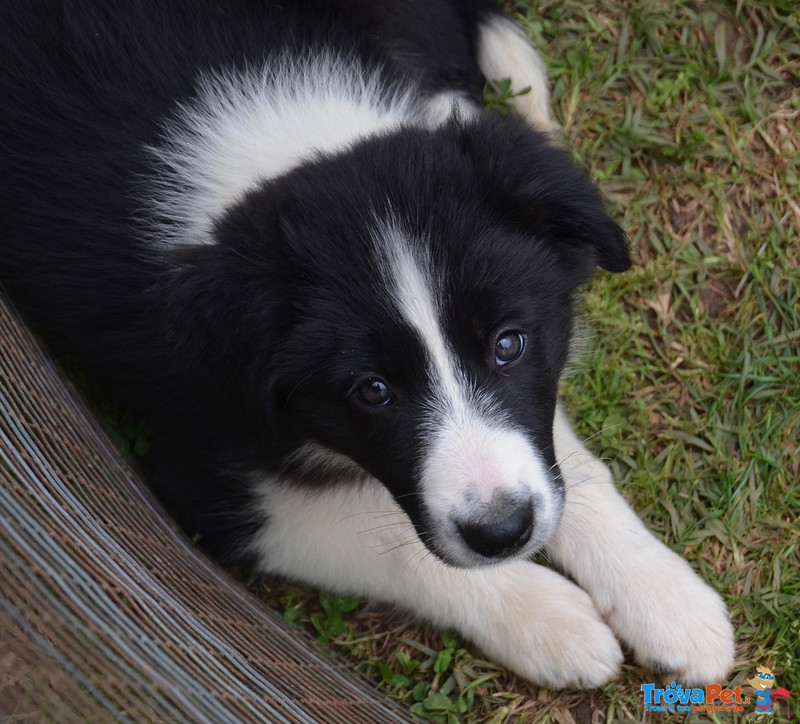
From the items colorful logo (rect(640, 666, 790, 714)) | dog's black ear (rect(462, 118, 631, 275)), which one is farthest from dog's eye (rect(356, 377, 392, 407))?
colorful logo (rect(640, 666, 790, 714))

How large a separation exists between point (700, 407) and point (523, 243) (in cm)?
144

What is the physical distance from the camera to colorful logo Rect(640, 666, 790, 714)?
289cm

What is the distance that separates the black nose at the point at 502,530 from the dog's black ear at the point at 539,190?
68 centimetres

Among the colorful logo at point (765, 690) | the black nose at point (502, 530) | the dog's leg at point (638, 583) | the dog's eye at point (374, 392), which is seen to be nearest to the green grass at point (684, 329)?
the colorful logo at point (765, 690)

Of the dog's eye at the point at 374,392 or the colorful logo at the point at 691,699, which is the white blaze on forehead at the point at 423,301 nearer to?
the dog's eye at the point at 374,392

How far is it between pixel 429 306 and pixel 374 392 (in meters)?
0.27

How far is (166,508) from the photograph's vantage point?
3.09 metres

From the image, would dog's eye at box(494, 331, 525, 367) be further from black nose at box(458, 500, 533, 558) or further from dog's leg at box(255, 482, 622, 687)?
dog's leg at box(255, 482, 622, 687)

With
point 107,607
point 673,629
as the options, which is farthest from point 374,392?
point 673,629

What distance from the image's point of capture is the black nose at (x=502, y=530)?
2.12 metres

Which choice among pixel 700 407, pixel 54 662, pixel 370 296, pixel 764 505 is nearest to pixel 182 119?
pixel 370 296

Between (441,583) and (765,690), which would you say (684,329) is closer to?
(765,690)

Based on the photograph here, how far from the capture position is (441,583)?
9.31 feet

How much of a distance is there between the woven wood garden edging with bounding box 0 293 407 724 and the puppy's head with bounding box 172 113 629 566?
1.81 ft
